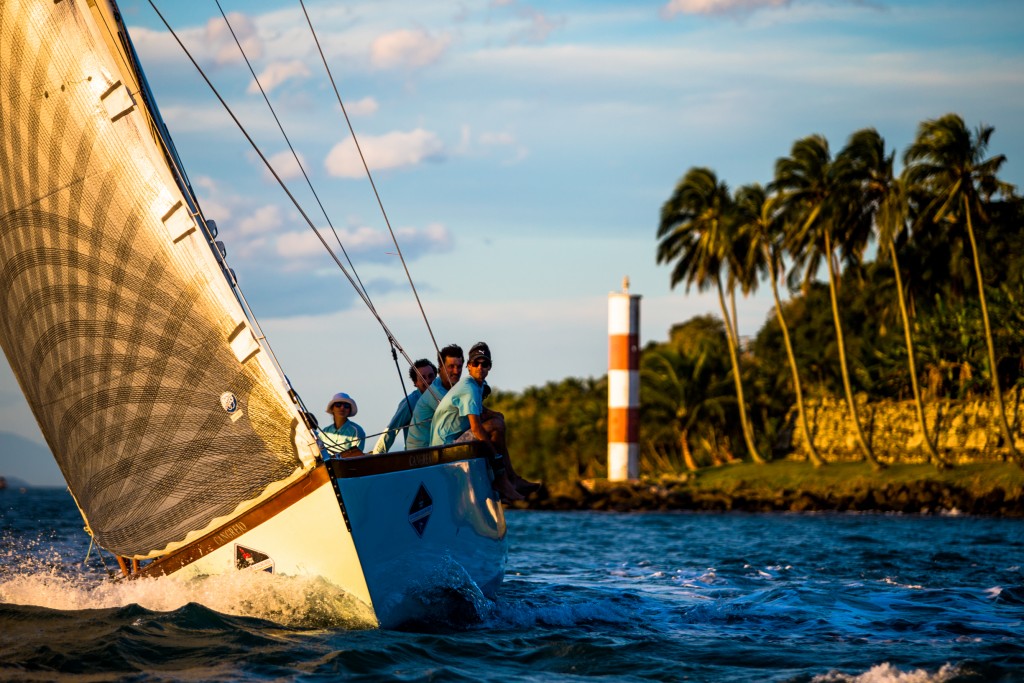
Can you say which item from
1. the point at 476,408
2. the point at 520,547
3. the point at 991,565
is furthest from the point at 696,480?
the point at 476,408

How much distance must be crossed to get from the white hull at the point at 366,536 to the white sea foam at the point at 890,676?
2.81 metres

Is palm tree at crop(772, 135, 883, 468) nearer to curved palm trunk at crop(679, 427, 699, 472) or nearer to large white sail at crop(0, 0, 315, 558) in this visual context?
curved palm trunk at crop(679, 427, 699, 472)

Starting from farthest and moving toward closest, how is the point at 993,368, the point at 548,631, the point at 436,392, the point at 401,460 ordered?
the point at 993,368
the point at 436,392
the point at 548,631
the point at 401,460

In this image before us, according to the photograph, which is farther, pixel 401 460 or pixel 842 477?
pixel 842 477

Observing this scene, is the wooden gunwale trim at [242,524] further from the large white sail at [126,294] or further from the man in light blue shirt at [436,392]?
the man in light blue shirt at [436,392]

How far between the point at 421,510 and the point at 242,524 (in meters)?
1.23

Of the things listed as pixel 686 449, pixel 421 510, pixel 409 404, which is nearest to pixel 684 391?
pixel 686 449

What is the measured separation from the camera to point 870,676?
24.9 ft

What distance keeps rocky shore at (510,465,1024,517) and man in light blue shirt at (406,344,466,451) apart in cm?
2500

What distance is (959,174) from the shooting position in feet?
120

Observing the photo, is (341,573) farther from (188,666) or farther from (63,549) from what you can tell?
(63,549)

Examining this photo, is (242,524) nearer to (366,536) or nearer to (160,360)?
(366,536)

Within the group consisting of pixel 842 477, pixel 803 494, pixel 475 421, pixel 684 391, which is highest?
pixel 684 391

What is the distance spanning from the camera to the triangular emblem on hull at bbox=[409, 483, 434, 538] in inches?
337
